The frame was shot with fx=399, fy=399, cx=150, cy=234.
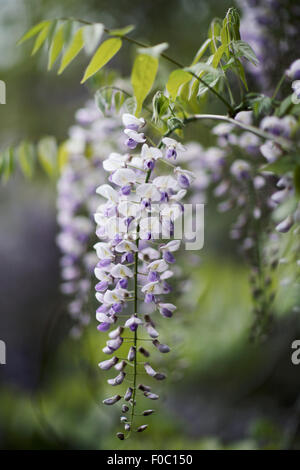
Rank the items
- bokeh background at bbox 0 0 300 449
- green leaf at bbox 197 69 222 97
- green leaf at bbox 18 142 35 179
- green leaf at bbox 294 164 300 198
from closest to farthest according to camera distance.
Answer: green leaf at bbox 294 164 300 198
green leaf at bbox 197 69 222 97
green leaf at bbox 18 142 35 179
bokeh background at bbox 0 0 300 449

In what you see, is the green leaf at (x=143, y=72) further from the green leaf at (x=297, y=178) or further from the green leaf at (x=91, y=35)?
the green leaf at (x=297, y=178)

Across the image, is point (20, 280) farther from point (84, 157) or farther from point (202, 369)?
point (84, 157)

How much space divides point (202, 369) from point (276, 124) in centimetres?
93

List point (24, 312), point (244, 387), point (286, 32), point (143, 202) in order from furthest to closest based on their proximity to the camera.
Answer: point (24, 312), point (244, 387), point (286, 32), point (143, 202)

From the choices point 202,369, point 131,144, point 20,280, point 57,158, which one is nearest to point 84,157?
point 57,158

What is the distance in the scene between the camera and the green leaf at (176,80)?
50 centimetres

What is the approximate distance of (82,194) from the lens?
942 mm

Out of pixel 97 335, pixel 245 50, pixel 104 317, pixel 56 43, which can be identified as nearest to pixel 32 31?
pixel 56 43

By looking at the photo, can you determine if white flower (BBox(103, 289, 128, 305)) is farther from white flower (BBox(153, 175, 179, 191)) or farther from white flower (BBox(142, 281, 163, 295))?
white flower (BBox(153, 175, 179, 191))

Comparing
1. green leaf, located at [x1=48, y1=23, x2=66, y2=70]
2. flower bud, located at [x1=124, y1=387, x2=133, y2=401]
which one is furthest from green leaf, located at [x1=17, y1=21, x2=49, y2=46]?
flower bud, located at [x1=124, y1=387, x2=133, y2=401]

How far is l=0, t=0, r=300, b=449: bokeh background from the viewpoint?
105 cm

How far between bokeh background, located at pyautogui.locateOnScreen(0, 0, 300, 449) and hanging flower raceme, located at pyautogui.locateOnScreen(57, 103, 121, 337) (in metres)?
0.13

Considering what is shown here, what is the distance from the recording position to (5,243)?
1.87m

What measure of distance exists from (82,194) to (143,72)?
499 mm
